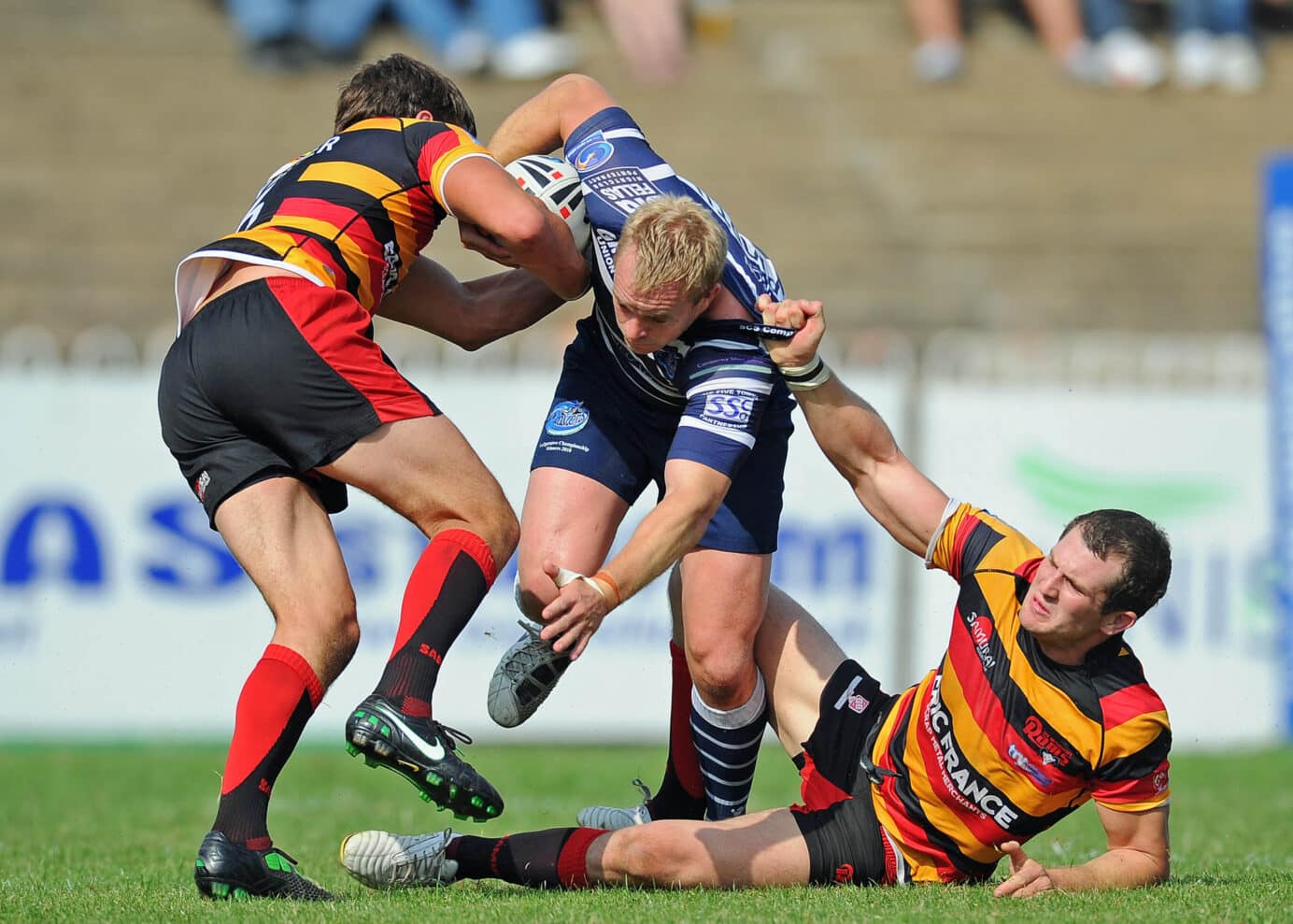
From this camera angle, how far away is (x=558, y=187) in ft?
19.1

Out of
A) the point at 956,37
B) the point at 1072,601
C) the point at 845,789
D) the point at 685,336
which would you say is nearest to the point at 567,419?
the point at 685,336

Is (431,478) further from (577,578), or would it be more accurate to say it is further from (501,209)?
(501,209)

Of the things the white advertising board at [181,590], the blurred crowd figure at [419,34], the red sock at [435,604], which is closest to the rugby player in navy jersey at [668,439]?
the red sock at [435,604]

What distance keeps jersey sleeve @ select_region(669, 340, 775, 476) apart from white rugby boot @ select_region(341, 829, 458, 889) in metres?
1.47

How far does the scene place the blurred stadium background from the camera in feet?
36.9

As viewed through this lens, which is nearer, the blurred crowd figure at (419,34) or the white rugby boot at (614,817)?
the white rugby boot at (614,817)

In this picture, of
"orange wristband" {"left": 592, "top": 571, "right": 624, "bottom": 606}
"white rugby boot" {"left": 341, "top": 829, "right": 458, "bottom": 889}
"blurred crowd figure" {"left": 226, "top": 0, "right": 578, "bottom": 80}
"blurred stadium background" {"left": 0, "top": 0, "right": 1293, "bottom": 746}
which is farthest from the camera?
"blurred crowd figure" {"left": 226, "top": 0, "right": 578, "bottom": 80}

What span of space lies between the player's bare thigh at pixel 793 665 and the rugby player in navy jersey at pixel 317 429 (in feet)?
3.86

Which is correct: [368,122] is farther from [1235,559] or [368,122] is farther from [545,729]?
[1235,559]

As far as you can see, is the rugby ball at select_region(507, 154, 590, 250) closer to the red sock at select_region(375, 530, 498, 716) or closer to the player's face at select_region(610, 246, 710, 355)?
the player's face at select_region(610, 246, 710, 355)

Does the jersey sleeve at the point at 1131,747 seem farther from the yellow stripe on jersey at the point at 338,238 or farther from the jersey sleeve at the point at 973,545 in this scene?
the yellow stripe on jersey at the point at 338,238

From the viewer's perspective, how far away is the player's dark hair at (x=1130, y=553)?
5000 mm

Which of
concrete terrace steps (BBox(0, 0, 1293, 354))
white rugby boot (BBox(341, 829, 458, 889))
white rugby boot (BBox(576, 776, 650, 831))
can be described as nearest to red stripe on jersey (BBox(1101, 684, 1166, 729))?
white rugby boot (BBox(576, 776, 650, 831))

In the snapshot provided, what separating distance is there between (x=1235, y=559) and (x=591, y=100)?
7.18 meters
